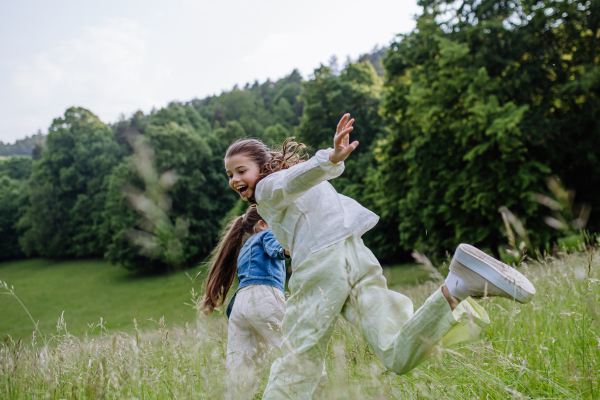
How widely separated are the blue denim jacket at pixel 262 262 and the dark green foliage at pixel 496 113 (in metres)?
10.6

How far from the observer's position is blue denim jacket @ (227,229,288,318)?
2.89 m

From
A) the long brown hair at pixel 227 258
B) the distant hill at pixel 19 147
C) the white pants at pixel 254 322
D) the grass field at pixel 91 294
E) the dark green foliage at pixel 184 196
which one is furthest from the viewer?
the distant hill at pixel 19 147

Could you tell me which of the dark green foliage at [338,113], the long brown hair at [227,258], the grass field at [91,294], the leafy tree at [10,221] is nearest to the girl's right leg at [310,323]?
the long brown hair at [227,258]

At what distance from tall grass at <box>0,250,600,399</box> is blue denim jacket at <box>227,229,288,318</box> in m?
0.55

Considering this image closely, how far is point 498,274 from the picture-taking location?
1.54m

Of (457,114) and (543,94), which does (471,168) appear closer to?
(457,114)

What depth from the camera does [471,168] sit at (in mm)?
13219

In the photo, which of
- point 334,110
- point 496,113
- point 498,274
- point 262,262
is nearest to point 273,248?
point 262,262

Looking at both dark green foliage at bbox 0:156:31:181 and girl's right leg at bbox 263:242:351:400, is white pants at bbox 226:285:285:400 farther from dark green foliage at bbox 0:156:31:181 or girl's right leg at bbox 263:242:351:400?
dark green foliage at bbox 0:156:31:181

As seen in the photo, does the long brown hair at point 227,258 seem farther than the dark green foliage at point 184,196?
No

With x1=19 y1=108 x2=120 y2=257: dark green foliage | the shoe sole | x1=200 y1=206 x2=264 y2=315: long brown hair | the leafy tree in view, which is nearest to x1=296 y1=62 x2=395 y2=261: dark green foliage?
x1=200 y1=206 x2=264 y2=315: long brown hair

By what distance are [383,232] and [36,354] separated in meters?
20.3

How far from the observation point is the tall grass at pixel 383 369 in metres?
1.56

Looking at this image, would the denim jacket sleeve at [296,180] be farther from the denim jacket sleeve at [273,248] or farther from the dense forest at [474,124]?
the dense forest at [474,124]
